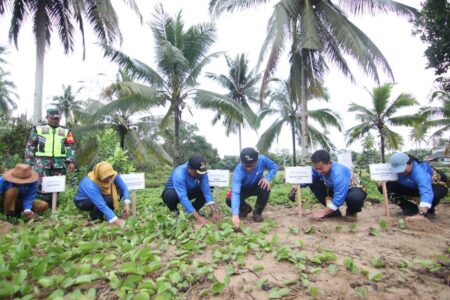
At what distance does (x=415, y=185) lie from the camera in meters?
3.81

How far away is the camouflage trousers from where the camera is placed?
4418mm

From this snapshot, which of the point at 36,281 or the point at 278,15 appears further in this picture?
the point at 278,15

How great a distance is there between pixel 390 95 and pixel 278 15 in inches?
398

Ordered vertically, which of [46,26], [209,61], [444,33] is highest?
[46,26]

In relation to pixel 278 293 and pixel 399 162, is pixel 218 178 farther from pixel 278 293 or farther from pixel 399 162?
pixel 278 293

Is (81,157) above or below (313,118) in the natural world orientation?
below

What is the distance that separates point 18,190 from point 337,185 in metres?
3.95

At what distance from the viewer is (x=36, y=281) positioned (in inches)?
76.9

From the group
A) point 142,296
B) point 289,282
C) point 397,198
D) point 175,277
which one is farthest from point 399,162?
point 142,296

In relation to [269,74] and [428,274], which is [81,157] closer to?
[269,74]

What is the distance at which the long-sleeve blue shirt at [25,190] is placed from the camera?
148 inches

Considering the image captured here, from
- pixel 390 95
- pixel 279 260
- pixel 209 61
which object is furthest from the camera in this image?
pixel 390 95

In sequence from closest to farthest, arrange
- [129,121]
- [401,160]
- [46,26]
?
[401,160] < [46,26] < [129,121]

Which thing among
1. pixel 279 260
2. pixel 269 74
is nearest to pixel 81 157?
pixel 269 74
